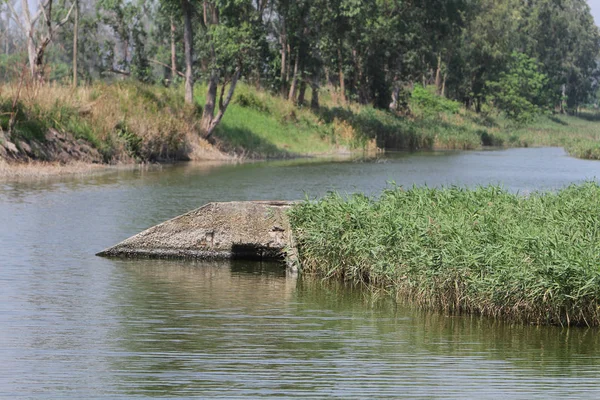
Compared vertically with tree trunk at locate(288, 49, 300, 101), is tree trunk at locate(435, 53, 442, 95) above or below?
above

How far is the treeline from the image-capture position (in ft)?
139

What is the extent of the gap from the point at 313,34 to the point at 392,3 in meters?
16.5

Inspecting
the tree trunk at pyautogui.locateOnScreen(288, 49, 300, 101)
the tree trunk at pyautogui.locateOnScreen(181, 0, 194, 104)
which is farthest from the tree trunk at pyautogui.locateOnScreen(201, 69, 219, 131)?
the tree trunk at pyautogui.locateOnScreen(288, 49, 300, 101)

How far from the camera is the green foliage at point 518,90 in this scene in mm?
92938

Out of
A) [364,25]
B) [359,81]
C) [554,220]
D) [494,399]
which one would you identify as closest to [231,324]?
[494,399]

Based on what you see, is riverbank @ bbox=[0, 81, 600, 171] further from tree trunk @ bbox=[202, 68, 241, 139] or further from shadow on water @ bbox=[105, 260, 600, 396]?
shadow on water @ bbox=[105, 260, 600, 396]

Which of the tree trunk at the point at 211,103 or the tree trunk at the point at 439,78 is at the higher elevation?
the tree trunk at the point at 439,78

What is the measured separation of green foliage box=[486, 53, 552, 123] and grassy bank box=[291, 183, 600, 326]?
251 ft

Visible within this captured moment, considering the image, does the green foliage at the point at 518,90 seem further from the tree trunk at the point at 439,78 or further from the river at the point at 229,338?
the river at the point at 229,338

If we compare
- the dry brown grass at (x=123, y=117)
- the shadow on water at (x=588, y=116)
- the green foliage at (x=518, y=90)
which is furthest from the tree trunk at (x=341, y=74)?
the shadow on water at (x=588, y=116)

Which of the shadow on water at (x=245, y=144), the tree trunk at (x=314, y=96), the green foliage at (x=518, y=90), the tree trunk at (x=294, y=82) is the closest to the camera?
the shadow on water at (x=245, y=144)

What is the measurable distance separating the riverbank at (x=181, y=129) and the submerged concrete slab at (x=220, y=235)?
15.0 metres

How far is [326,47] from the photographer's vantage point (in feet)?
172

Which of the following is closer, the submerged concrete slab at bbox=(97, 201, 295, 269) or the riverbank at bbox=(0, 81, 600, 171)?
the submerged concrete slab at bbox=(97, 201, 295, 269)
